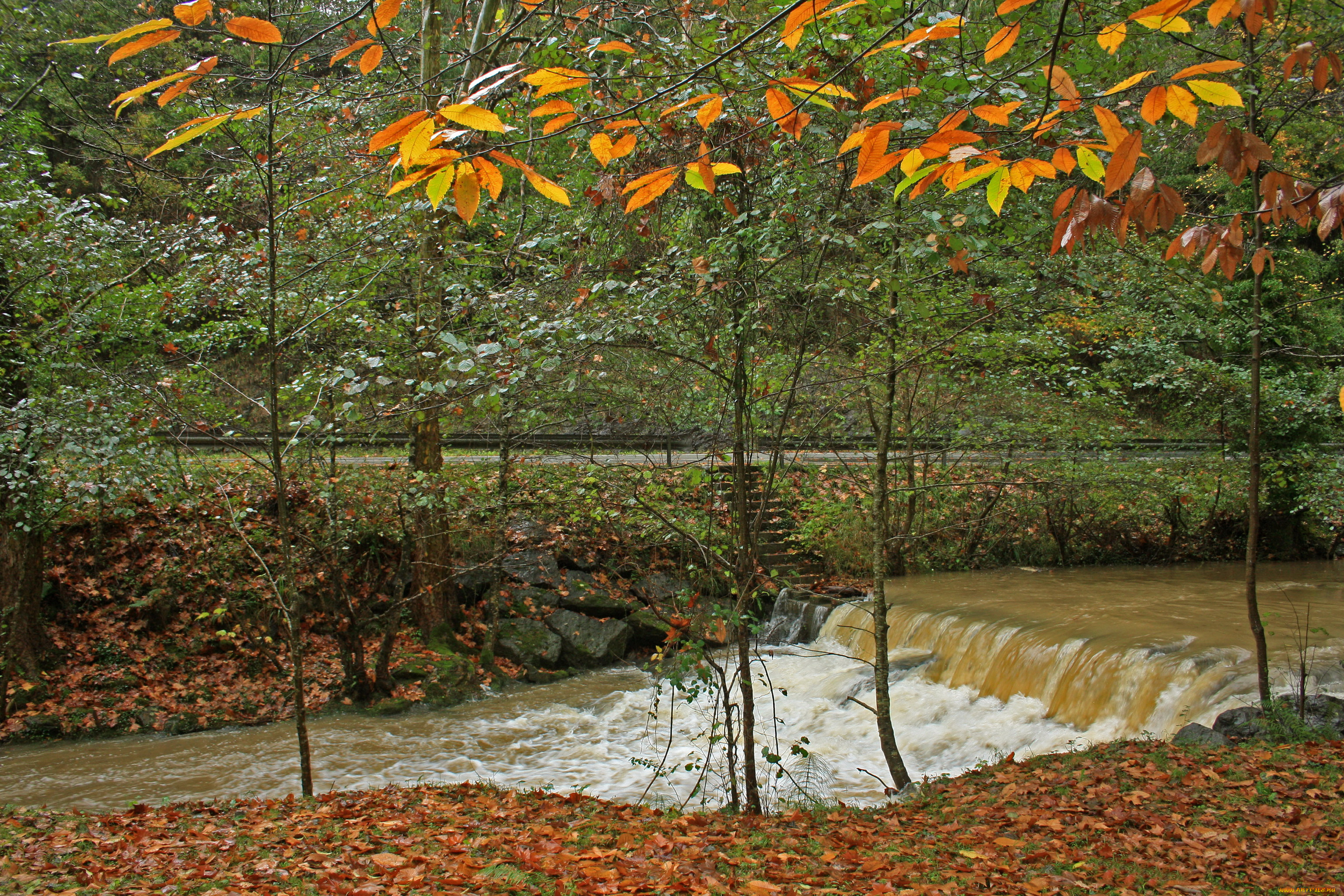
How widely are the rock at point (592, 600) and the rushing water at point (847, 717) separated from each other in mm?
1218

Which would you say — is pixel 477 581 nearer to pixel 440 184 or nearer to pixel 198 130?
pixel 198 130

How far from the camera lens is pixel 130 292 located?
7.48m

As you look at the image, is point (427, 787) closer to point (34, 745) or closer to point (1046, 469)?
point (34, 745)

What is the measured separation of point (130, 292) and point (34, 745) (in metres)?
4.36

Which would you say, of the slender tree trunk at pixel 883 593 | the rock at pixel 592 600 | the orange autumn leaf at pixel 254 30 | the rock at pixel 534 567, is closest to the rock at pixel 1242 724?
the slender tree trunk at pixel 883 593

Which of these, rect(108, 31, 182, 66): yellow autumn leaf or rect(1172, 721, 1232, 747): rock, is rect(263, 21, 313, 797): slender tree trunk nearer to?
rect(108, 31, 182, 66): yellow autumn leaf

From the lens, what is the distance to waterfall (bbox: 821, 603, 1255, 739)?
6.93 metres

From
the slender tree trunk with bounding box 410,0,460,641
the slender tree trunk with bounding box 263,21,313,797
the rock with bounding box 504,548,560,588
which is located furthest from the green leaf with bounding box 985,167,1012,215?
the rock with bounding box 504,548,560,588

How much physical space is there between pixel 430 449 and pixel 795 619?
588 centimetres

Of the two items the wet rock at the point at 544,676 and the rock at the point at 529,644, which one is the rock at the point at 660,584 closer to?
the rock at the point at 529,644

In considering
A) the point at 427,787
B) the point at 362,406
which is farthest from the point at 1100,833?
the point at 362,406

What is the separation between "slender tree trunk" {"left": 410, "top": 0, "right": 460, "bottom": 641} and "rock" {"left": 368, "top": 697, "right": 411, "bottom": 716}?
117 cm

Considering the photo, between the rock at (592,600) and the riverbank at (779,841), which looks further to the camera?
the rock at (592,600)

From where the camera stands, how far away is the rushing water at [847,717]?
6.96 meters
